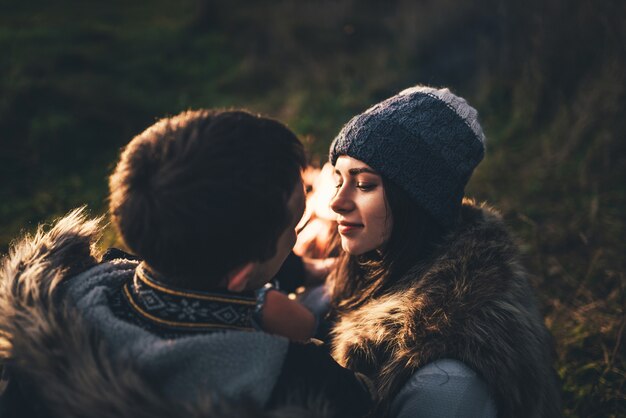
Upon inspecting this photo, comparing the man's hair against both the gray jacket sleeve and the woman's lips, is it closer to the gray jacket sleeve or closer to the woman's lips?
the gray jacket sleeve

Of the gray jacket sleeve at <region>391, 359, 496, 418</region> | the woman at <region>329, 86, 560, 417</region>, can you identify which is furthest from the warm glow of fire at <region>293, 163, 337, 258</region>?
the gray jacket sleeve at <region>391, 359, 496, 418</region>

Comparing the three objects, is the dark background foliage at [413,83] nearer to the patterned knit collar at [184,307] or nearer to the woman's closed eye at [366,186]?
the woman's closed eye at [366,186]

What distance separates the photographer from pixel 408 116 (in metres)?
2.05

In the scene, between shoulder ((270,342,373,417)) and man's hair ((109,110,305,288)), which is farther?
shoulder ((270,342,373,417))

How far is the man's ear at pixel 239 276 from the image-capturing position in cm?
129

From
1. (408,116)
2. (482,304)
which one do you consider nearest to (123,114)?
(408,116)

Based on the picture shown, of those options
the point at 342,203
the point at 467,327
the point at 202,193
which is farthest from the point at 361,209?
the point at 202,193

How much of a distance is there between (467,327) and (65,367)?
1231mm

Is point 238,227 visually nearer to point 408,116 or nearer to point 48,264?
point 48,264

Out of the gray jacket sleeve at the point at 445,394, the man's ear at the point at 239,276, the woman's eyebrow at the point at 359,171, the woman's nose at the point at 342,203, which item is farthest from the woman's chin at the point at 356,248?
the man's ear at the point at 239,276

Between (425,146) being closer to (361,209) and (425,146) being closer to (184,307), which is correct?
(361,209)

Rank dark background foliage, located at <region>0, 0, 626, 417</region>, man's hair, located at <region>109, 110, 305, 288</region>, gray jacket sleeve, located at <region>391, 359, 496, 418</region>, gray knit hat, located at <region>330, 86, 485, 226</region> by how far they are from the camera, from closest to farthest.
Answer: man's hair, located at <region>109, 110, 305, 288</region>, gray jacket sleeve, located at <region>391, 359, 496, 418</region>, gray knit hat, located at <region>330, 86, 485, 226</region>, dark background foliage, located at <region>0, 0, 626, 417</region>

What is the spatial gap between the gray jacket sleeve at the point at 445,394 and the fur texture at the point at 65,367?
1.50 ft

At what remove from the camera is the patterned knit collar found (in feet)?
4.12
